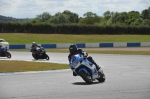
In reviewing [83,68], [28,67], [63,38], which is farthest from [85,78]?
[63,38]

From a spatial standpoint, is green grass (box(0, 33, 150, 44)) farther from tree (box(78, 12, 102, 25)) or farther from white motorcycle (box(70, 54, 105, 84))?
tree (box(78, 12, 102, 25))

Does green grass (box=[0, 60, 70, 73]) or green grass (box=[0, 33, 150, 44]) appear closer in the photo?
green grass (box=[0, 60, 70, 73])

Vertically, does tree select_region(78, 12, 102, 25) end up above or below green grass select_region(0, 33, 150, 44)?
above

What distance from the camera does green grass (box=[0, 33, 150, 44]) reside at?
5566 centimetres

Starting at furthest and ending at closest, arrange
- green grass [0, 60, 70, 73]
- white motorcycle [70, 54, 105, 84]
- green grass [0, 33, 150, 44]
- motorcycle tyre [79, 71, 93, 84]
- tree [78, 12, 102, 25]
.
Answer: tree [78, 12, 102, 25] → green grass [0, 33, 150, 44] → green grass [0, 60, 70, 73] → white motorcycle [70, 54, 105, 84] → motorcycle tyre [79, 71, 93, 84]

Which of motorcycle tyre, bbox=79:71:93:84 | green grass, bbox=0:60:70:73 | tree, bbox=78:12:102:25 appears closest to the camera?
motorcycle tyre, bbox=79:71:93:84

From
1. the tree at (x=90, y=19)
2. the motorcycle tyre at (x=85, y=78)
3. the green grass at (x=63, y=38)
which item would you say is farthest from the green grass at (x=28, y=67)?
the tree at (x=90, y=19)

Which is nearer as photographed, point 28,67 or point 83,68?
point 83,68

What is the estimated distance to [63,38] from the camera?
6100 centimetres

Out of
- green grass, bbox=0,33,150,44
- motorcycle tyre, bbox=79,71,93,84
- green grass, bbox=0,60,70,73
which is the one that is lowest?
green grass, bbox=0,33,150,44

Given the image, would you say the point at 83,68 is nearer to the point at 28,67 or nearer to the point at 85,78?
the point at 85,78

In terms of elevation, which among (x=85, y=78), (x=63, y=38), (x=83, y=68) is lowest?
(x=63, y=38)

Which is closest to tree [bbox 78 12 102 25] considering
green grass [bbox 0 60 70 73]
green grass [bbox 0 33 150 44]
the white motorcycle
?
green grass [bbox 0 33 150 44]

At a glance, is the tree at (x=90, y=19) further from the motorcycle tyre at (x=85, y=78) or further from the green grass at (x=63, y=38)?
the motorcycle tyre at (x=85, y=78)
